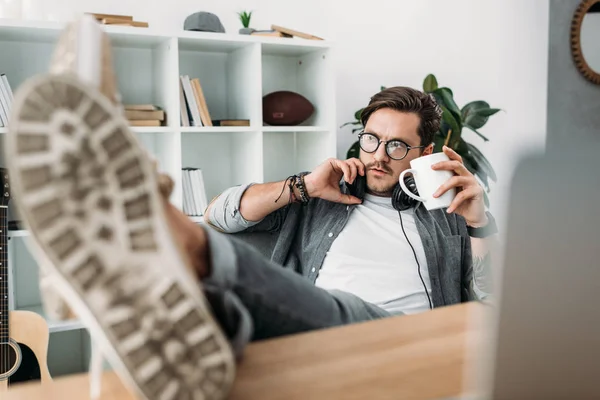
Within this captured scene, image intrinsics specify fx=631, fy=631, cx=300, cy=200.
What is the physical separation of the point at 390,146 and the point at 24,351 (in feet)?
4.60

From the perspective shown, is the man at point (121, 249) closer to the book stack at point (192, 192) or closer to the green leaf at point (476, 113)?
the book stack at point (192, 192)

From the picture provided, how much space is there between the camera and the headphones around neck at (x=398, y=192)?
1.69 m

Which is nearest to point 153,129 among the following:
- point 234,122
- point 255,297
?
point 234,122

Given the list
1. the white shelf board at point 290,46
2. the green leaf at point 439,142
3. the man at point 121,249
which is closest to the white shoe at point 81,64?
the man at point 121,249

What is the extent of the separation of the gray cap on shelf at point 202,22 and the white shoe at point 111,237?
2.13m

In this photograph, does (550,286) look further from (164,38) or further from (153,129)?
(164,38)

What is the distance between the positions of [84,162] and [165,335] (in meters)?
0.15

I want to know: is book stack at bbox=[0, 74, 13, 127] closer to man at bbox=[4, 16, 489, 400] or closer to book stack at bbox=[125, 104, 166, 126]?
book stack at bbox=[125, 104, 166, 126]

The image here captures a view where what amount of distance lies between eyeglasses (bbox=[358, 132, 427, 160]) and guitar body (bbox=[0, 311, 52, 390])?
1290mm

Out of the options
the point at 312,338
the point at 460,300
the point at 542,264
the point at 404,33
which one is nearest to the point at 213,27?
the point at 404,33

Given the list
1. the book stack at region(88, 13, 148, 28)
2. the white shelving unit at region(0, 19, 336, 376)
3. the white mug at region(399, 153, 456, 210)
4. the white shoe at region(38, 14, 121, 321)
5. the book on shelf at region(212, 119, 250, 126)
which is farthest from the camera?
the book on shelf at region(212, 119, 250, 126)

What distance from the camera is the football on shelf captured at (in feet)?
8.67

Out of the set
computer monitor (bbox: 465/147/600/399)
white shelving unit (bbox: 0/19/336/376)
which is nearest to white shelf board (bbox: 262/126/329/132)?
white shelving unit (bbox: 0/19/336/376)

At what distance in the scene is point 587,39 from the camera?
143 inches
